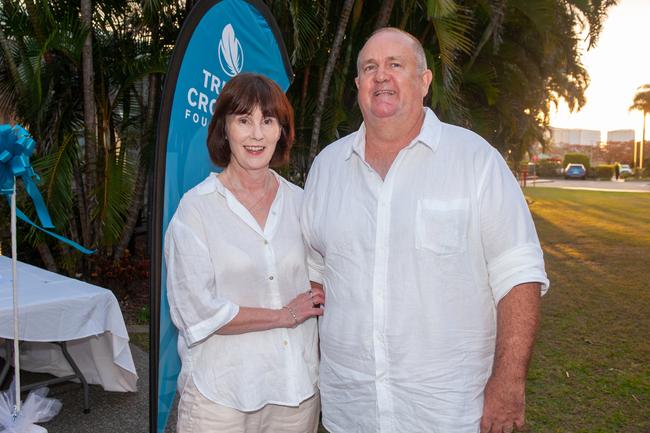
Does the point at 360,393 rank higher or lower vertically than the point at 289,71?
lower

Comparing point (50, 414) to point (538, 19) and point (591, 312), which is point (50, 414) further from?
point (538, 19)

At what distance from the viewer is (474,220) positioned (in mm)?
1854

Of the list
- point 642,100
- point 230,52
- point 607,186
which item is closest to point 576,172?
point 607,186

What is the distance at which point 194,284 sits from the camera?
1.90 meters

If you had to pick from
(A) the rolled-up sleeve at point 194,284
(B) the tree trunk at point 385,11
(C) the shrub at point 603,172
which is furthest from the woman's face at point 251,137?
(C) the shrub at point 603,172

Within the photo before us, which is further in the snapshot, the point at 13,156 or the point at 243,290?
the point at 13,156

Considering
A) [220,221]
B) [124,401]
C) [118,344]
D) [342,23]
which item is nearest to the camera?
[220,221]

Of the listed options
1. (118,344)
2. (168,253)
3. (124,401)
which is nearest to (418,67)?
(168,253)

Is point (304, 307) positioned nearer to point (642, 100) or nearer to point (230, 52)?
point (230, 52)

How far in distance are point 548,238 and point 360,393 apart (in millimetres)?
12809

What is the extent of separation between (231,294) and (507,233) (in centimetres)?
92

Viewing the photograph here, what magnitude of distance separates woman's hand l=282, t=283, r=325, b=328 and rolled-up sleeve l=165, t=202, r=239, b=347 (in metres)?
0.21

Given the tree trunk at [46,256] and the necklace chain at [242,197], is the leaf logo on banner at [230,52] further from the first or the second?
the tree trunk at [46,256]

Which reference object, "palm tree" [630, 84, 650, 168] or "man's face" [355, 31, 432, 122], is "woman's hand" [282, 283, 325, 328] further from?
"palm tree" [630, 84, 650, 168]
